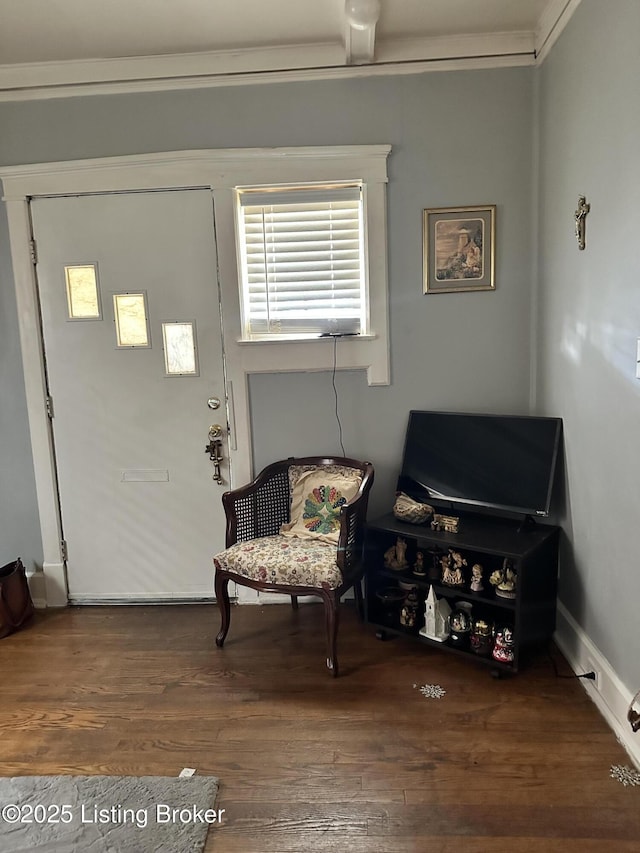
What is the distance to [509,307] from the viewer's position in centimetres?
275

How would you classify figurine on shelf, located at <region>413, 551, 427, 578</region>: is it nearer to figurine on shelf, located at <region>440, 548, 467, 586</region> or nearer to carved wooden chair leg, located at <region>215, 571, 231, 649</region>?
figurine on shelf, located at <region>440, 548, 467, 586</region>

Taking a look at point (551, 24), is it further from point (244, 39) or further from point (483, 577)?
point (483, 577)

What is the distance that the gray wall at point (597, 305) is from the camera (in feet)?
5.92

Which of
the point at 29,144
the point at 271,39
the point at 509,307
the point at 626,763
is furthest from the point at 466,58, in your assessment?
the point at 626,763

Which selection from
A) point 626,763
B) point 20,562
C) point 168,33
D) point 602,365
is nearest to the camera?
point 626,763

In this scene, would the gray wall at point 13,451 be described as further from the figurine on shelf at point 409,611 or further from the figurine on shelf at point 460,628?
the figurine on shelf at point 460,628

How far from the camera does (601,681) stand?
205cm

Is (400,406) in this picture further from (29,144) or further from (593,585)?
(29,144)

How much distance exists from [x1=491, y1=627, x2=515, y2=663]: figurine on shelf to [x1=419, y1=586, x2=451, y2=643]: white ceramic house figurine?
0.73 feet

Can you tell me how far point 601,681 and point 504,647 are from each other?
13.7 inches

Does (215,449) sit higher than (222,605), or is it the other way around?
(215,449)

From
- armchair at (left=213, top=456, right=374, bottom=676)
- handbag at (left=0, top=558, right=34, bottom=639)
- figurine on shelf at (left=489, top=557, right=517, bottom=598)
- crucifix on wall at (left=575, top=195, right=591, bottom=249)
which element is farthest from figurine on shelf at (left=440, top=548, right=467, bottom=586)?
handbag at (left=0, top=558, right=34, bottom=639)

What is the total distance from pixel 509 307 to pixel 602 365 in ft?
2.70

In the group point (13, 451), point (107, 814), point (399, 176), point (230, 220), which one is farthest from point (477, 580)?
point (13, 451)
